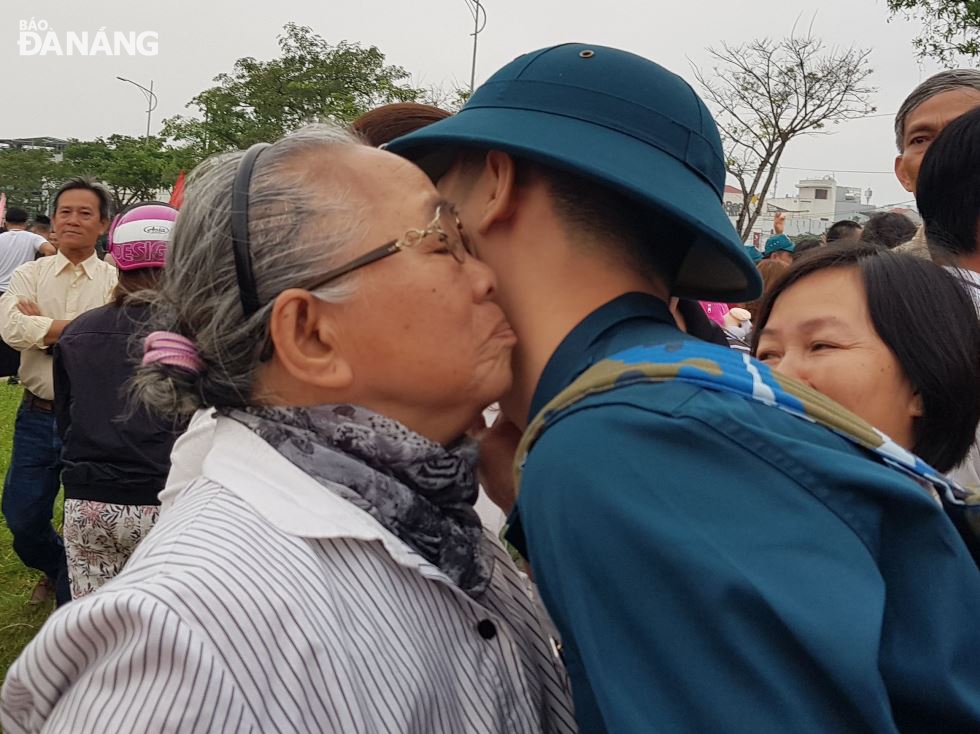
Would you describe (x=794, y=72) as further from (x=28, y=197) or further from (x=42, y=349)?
(x=28, y=197)

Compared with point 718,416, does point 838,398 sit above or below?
below

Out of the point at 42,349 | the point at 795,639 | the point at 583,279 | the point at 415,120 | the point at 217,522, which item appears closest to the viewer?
the point at 795,639

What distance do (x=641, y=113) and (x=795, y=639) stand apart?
2.92ft

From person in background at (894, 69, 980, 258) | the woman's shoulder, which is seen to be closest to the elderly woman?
the woman's shoulder

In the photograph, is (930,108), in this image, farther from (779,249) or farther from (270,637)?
(779,249)

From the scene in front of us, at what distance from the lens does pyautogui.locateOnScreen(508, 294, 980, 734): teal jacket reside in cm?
92

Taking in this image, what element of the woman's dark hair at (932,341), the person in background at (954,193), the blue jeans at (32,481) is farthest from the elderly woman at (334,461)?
the blue jeans at (32,481)

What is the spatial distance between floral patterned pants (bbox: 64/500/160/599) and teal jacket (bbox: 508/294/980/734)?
289cm

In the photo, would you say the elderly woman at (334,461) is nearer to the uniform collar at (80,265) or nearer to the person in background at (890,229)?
the person in background at (890,229)

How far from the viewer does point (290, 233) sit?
1.46 m

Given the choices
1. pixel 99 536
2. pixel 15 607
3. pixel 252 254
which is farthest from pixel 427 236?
pixel 15 607

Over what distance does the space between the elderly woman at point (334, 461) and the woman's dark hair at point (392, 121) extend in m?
1.51

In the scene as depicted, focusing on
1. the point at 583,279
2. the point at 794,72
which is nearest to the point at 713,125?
the point at 583,279

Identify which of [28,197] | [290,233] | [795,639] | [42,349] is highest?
[290,233]
